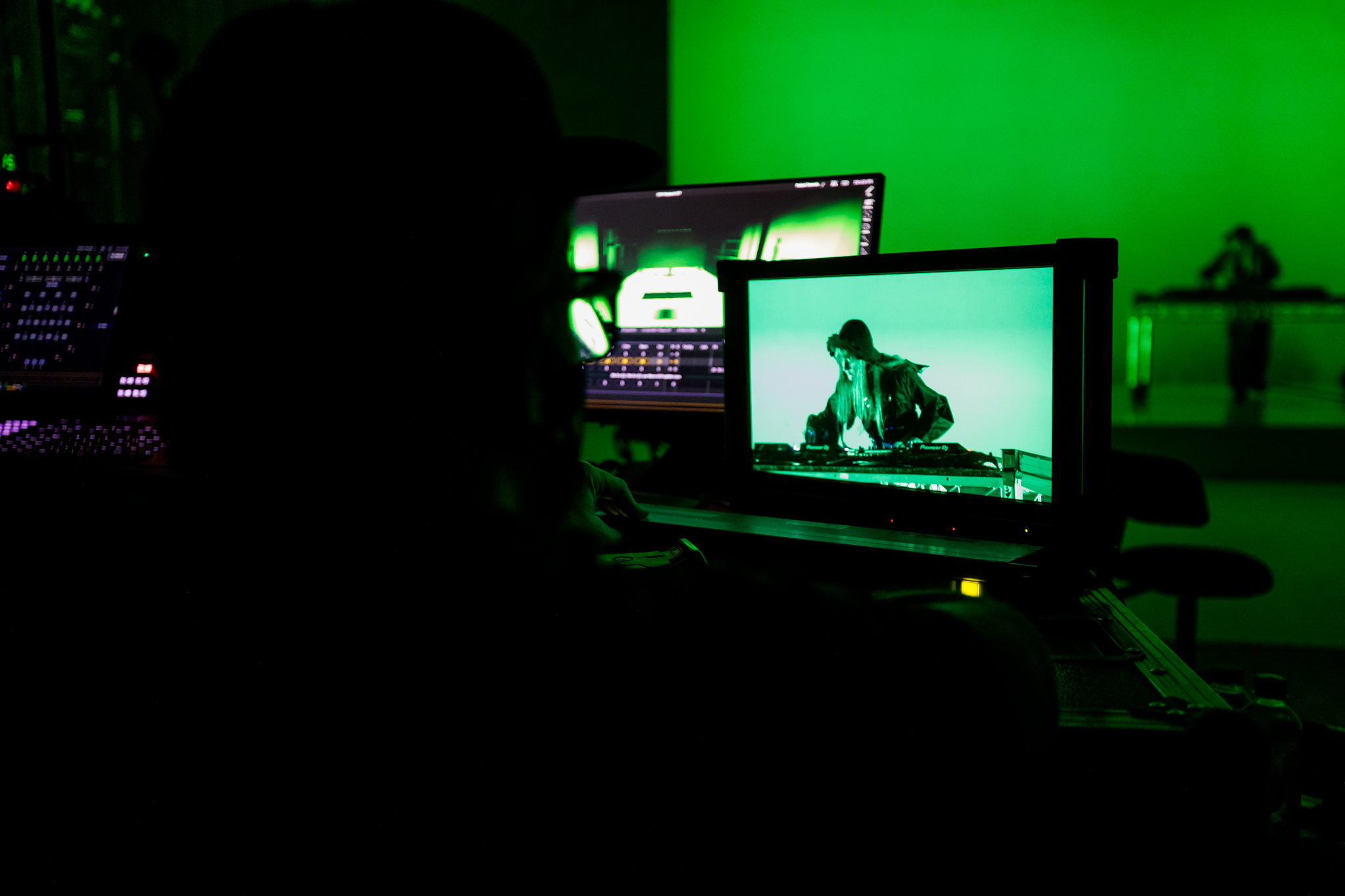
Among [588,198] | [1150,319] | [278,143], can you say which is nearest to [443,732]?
[278,143]

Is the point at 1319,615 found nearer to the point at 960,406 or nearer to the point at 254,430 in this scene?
the point at 960,406

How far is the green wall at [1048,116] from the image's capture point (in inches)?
179

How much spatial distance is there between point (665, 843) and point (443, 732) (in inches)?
5.0

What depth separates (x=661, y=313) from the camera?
124cm

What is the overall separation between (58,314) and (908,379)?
3.76ft

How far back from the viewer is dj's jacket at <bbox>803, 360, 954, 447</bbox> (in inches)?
35.2

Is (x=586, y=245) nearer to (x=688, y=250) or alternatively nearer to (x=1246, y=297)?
(x=688, y=250)

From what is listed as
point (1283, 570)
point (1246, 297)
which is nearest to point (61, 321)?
point (1283, 570)

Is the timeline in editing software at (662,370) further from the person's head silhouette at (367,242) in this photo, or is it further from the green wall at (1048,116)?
the green wall at (1048,116)

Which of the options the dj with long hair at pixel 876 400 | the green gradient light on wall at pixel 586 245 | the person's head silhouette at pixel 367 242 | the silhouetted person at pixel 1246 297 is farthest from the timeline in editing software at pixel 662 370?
the silhouetted person at pixel 1246 297

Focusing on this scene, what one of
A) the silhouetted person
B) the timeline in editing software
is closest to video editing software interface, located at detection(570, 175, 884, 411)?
the timeline in editing software

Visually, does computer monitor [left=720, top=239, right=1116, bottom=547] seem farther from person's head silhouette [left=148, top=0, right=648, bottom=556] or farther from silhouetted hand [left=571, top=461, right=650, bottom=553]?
person's head silhouette [left=148, top=0, right=648, bottom=556]

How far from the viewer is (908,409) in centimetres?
91

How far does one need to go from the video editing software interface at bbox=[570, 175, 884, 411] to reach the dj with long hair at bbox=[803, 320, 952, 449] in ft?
0.87
